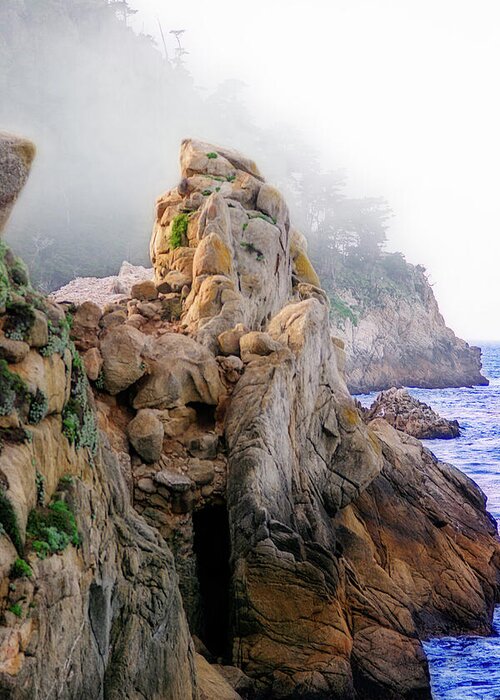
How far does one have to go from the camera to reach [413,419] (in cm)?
4238

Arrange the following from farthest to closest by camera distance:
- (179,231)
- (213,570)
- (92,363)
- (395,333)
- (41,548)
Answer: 1. (395,333)
2. (179,231)
3. (213,570)
4. (92,363)
5. (41,548)

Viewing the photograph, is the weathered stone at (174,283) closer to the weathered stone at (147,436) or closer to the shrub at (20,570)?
the weathered stone at (147,436)

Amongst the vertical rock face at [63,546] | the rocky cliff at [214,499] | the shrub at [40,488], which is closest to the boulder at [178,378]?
the rocky cliff at [214,499]

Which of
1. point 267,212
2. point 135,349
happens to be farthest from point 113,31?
point 135,349

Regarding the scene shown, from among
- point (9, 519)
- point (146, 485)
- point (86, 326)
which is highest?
point (86, 326)

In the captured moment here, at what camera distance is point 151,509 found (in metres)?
12.2

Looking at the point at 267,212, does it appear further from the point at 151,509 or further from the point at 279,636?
the point at 279,636

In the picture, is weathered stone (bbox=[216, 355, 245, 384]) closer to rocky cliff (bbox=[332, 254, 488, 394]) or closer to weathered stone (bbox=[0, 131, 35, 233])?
weathered stone (bbox=[0, 131, 35, 233])

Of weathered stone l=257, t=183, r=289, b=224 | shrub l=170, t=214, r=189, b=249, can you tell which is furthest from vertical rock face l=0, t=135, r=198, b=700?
weathered stone l=257, t=183, r=289, b=224

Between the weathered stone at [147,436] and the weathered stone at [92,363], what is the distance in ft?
3.60

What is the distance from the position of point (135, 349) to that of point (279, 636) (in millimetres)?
5525

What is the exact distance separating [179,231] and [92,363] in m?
6.66

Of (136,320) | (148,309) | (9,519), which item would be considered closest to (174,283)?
(148,309)

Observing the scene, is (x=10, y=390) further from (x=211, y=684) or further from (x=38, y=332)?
(x=211, y=684)
